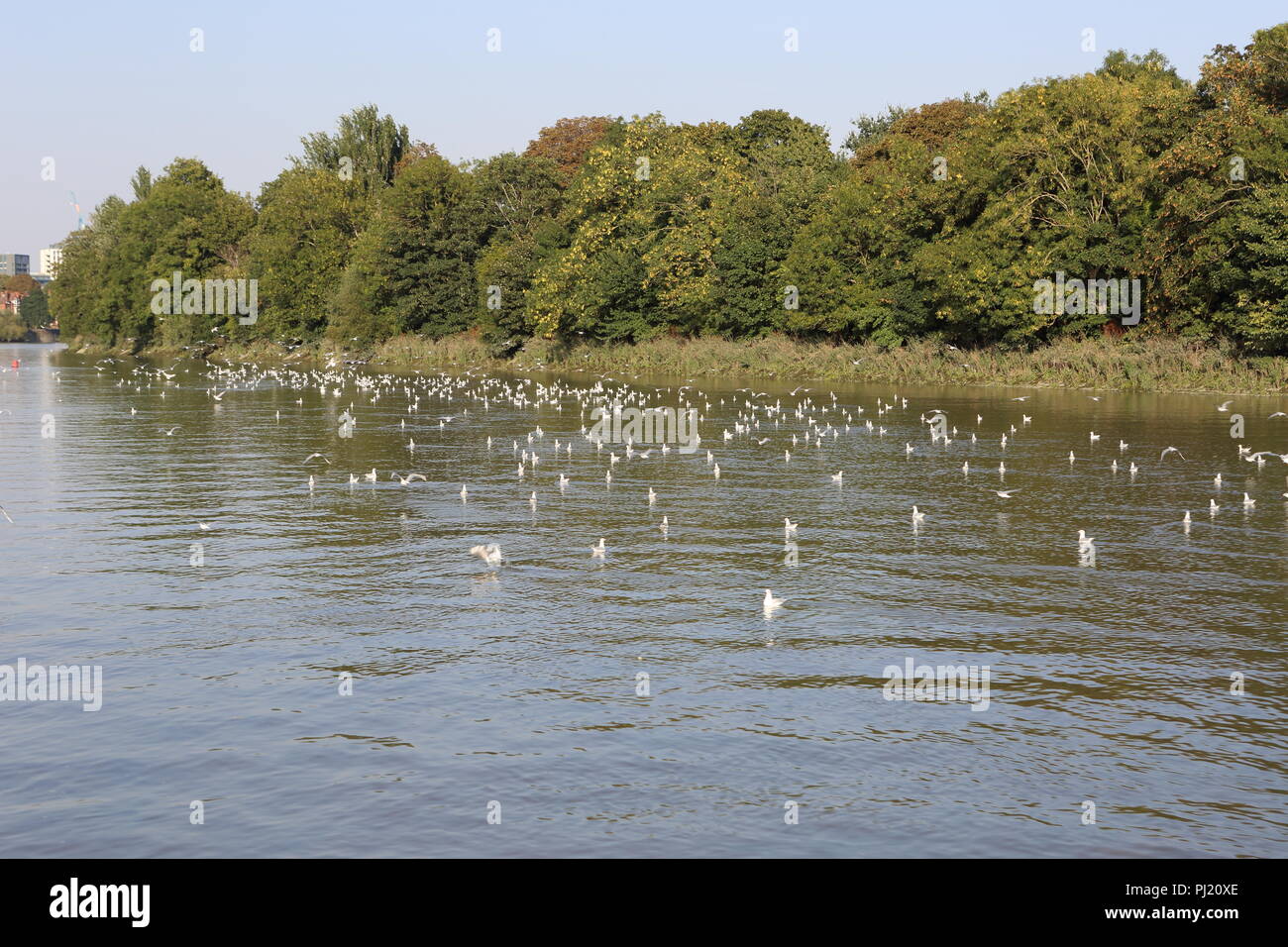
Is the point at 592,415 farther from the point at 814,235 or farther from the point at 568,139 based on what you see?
the point at 568,139

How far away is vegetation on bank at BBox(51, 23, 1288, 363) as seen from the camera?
56.5 metres

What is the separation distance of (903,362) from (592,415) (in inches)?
996

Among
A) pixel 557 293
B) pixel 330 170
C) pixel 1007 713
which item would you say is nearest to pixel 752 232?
pixel 557 293

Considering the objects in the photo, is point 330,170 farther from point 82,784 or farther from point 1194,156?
point 82,784

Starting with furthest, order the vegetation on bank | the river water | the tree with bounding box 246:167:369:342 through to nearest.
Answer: the tree with bounding box 246:167:369:342
the vegetation on bank
the river water

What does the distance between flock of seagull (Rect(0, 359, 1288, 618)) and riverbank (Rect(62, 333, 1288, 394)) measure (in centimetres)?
600

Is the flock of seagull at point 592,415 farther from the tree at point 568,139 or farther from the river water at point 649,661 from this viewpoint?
the tree at point 568,139

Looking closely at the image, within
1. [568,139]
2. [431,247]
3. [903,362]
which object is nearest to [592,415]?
[903,362]

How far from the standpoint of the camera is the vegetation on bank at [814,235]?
5647 cm

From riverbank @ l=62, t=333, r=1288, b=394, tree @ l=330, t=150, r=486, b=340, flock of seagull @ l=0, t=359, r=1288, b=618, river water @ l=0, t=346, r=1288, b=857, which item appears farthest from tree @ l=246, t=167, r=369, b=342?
river water @ l=0, t=346, r=1288, b=857

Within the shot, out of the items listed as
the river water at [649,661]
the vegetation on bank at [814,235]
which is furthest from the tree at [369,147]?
the river water at [649,661]

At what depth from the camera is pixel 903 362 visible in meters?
70.6

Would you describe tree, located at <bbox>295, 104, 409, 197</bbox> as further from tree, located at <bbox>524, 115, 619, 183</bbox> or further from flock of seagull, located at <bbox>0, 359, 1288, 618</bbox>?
flock of seagull, located at <bbox>0, 359, 1288, 618</bbox>

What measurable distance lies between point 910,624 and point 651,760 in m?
6.51
